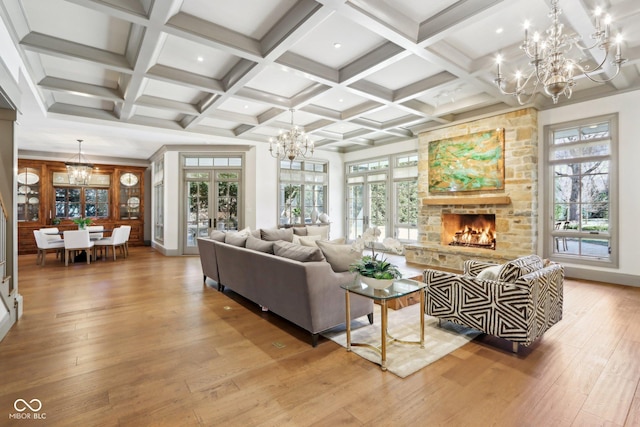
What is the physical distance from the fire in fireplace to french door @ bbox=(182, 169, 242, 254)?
5.29 m

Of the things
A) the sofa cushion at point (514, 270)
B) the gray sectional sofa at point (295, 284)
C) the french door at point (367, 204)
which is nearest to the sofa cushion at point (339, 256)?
the gray sectional sofa at point (295, 284)

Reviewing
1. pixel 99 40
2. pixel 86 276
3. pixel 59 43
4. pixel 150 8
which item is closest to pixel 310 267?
pixel 150 8

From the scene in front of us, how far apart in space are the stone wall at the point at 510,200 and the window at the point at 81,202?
32.8 ft

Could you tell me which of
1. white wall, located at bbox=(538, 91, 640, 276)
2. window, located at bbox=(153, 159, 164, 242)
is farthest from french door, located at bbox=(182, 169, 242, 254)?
white wall, located at bbox=(538, 91, 640, 276)

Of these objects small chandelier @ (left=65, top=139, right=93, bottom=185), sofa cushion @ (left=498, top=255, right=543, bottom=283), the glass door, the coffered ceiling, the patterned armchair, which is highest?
the coffered ceiling

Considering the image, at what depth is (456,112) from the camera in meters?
6.43

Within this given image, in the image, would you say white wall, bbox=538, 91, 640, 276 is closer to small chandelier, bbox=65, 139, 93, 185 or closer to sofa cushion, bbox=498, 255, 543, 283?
sofa cushion, bbox=498, 255, 543, 283

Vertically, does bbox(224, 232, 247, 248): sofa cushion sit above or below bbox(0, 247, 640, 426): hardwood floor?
above

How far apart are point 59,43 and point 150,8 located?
1.62 m

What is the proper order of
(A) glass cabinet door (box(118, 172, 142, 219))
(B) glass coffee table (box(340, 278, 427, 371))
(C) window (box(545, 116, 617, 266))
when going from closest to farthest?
(B) glass coffee table (box(340, 278, 427, 371)), (C) window (box(545, 116, 617, 266)), (A) glass cabinet door (box(118, 172, 142, 219))

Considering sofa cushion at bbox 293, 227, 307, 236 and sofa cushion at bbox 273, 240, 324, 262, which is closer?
sofa cushion at bbox 273, 240, 324, 262

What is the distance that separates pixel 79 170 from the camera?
8414 mm

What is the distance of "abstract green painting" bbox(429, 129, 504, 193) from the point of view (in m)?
5.95

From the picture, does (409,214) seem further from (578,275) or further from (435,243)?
(578,275)
